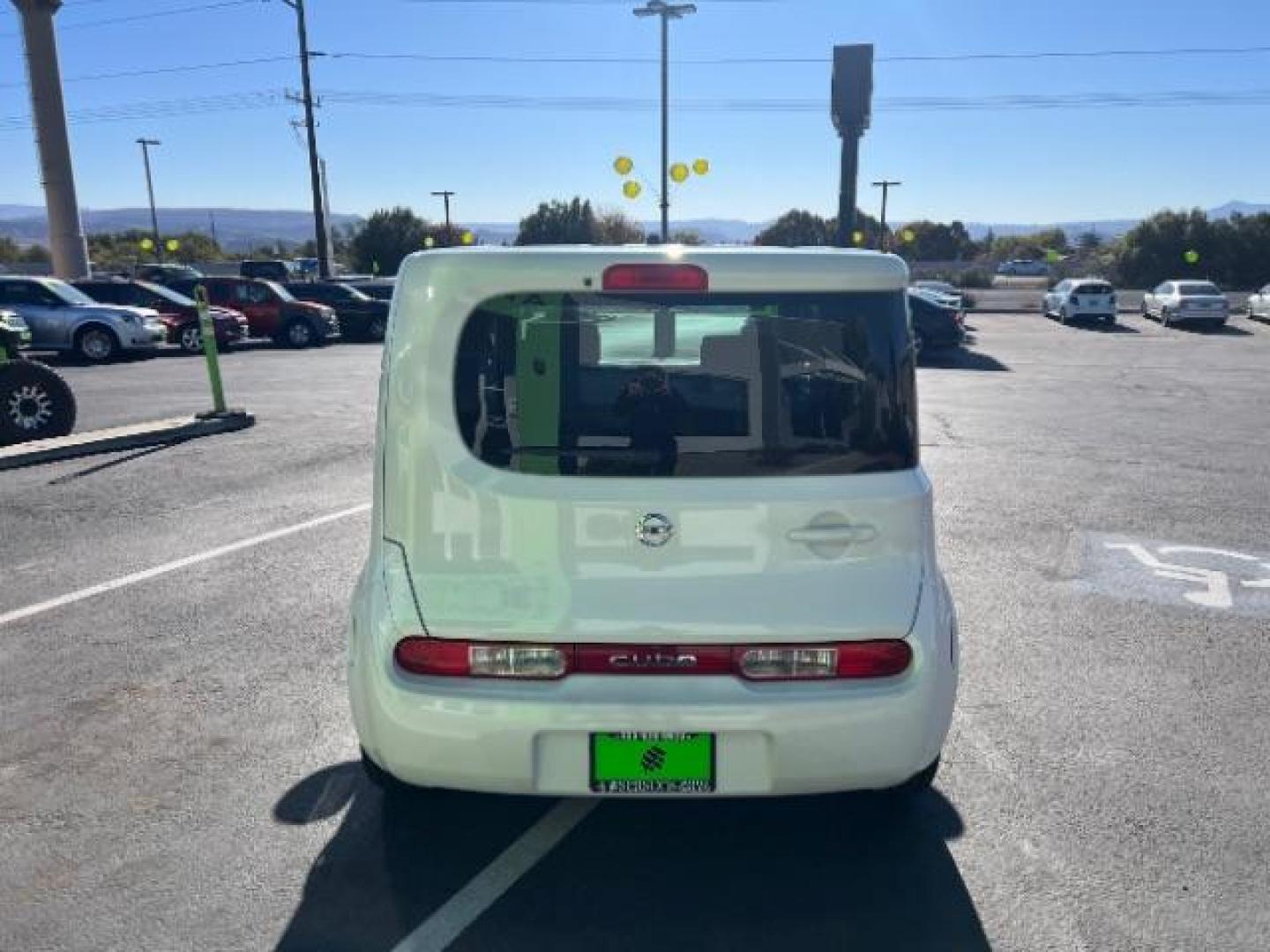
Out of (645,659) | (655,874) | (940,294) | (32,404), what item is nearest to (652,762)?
(645,659)

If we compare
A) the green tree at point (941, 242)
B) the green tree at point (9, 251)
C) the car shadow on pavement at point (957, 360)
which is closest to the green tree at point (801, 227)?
the green tree at point (941, 242)

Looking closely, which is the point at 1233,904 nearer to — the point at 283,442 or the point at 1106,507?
the point at 1106,507

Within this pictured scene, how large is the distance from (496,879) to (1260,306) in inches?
1404

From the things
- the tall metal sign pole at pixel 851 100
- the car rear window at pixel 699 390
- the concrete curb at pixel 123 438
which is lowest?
the concrete curb at pixel 123 438

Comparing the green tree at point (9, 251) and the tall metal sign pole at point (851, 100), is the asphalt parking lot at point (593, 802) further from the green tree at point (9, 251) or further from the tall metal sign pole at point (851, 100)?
the green tree at point (9, 251)

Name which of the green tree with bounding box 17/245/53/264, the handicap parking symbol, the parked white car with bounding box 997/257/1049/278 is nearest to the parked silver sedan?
the handicap parking symbol

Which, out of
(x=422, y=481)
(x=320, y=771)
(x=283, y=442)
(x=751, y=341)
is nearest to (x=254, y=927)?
(x=320, y=771)

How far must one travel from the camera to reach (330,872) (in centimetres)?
303

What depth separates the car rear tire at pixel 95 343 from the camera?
1895 cm

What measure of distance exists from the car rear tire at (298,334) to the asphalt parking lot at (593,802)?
16.4m

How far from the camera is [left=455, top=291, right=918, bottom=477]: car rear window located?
2.70 m

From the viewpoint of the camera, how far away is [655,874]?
9.95 ft

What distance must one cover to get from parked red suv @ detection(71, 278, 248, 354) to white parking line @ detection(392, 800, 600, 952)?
2058 centimetres

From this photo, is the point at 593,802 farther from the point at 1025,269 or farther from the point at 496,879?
the point at 1025,269
